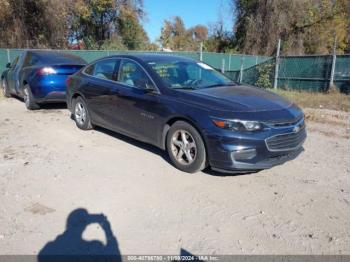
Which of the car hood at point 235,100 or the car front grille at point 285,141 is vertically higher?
the car hood at point 235,100

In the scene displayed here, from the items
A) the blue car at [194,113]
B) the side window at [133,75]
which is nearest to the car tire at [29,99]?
the blue car at [194,113]

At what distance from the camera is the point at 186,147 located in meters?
4.65

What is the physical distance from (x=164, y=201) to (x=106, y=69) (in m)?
3.18

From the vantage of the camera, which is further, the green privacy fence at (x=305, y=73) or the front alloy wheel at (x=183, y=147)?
the green privacy fence at (x=305, y=73)

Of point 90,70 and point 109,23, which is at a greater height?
point 109,23

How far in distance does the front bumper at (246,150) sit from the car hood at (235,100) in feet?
1.18

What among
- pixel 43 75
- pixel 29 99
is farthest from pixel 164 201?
pixel 29 99

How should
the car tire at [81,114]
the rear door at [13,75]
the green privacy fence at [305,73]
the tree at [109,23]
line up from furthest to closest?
the tree at [109,23]
the green privacy fence at [305,73]
the rear door at [13,75]
the car tire at [81,114]

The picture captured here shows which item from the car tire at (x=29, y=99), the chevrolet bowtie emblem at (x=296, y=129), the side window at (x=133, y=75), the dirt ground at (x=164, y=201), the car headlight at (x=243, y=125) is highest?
the side window at (x=133, y=75)

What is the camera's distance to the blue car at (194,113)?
4.17m

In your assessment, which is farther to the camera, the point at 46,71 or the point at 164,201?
the point at 46,71

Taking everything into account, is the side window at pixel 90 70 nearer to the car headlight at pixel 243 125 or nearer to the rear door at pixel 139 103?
the rear door at pixel 139 103

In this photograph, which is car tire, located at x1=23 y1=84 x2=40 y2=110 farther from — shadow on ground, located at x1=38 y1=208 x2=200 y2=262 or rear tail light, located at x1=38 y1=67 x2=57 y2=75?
shadow on ground, located at x1=38 y1=208 x2=200 y2=262

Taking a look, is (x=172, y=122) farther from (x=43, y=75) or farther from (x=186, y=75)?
(x=43, y=75)
